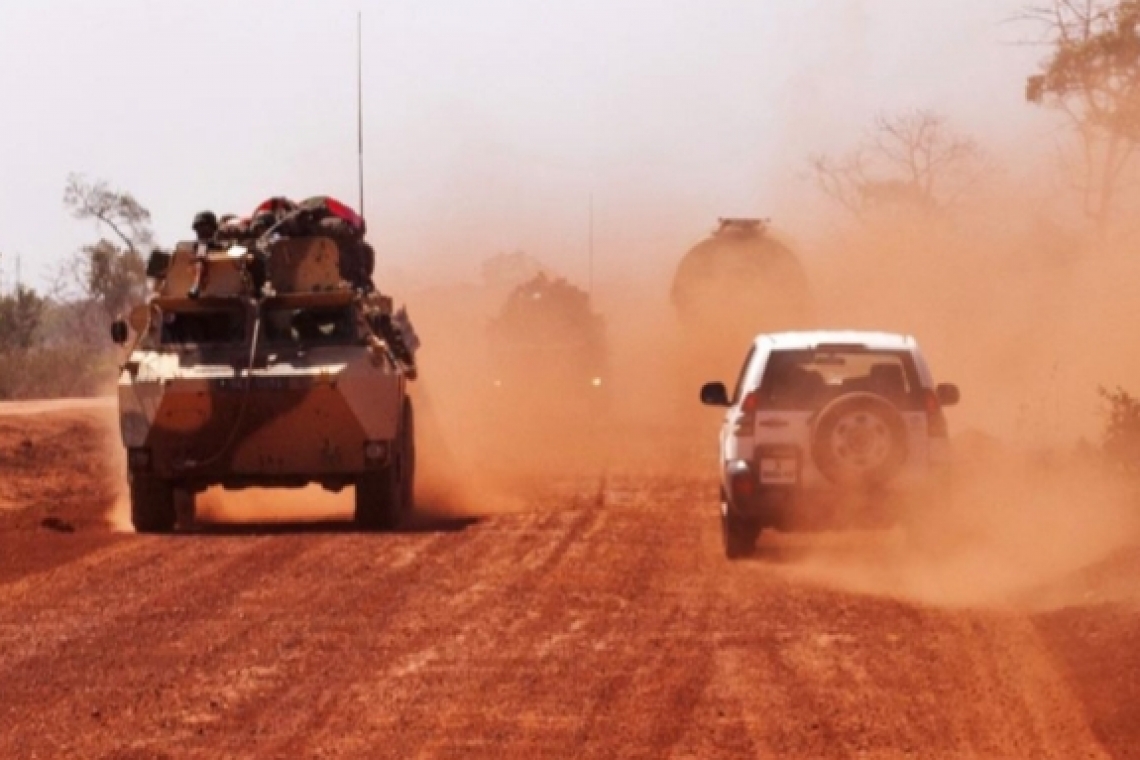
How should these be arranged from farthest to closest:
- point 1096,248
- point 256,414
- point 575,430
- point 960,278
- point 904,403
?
point 960,278 < point 1096,248 < point 575,430 < point 256,414 < point 904,403

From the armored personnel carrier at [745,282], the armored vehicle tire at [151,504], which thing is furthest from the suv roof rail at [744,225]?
the armored vehicle tire at [151,504]

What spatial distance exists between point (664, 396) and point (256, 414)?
25.6 meters

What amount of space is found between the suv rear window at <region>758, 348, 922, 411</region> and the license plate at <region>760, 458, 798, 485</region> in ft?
1.32

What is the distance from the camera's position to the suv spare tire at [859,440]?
17422 mm

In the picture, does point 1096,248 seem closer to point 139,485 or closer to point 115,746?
point 139,485

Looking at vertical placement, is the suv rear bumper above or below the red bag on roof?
below

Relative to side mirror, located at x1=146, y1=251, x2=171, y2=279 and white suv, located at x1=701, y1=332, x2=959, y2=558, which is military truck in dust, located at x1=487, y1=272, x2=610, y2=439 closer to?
side mirror, located at x1=146, y1=251, x2=171, y2=279

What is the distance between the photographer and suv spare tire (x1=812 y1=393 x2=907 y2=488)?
17422mm

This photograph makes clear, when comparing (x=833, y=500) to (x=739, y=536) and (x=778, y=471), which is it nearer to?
(x=778, y=471)

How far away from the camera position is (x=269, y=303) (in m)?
22.7

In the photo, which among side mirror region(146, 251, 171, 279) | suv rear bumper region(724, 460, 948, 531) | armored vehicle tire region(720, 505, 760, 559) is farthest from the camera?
side mirror region(146, 251, 171, 279)

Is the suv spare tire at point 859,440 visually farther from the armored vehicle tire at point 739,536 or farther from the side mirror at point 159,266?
the side mirror at point 159,266

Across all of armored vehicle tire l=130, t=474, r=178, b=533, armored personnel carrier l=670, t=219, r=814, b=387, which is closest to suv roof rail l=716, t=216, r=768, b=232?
armored personnel carrier l=670, t=219, r=814, b=387

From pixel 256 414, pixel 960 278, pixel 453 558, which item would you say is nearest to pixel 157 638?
pixel 453 558
